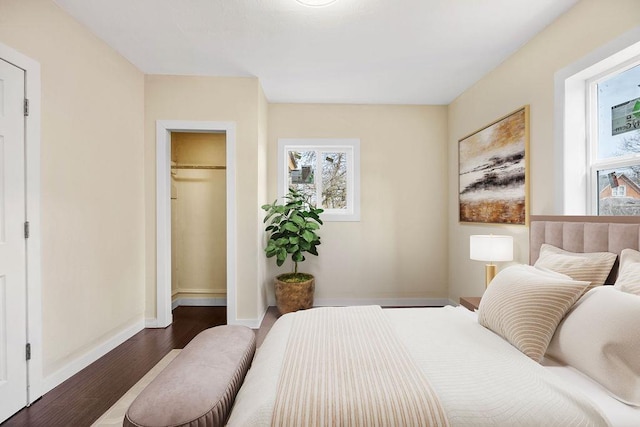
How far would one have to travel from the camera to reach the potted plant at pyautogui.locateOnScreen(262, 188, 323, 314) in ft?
11.2

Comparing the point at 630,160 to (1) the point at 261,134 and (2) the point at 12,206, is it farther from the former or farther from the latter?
(2) the point at 12,206

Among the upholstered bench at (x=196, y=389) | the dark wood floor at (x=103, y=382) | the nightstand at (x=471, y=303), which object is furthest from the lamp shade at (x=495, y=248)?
the dark wood floor at (x=103, y=382)

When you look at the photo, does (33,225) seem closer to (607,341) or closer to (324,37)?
(324,37)

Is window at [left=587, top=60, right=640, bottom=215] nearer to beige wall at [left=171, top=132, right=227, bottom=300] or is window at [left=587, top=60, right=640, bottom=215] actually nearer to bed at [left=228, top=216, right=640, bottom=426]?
bed at [left=228, top=216, right=640, bottom=426]

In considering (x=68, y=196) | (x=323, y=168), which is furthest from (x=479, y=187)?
(x=68, y=196)

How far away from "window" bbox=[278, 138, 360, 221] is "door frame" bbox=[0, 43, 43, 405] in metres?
2.47

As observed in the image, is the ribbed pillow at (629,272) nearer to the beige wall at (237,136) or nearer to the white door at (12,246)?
the beige wall at (237,136)

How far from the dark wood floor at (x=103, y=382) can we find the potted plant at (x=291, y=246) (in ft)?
3.10

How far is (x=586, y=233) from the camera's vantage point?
1.83 m

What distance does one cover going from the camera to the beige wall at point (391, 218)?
4035 mm

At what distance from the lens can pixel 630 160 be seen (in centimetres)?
185

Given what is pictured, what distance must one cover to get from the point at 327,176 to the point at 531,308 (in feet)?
9.88

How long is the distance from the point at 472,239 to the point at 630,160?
3.70ft

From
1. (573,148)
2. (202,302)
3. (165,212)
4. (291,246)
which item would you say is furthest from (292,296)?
(573,148)
